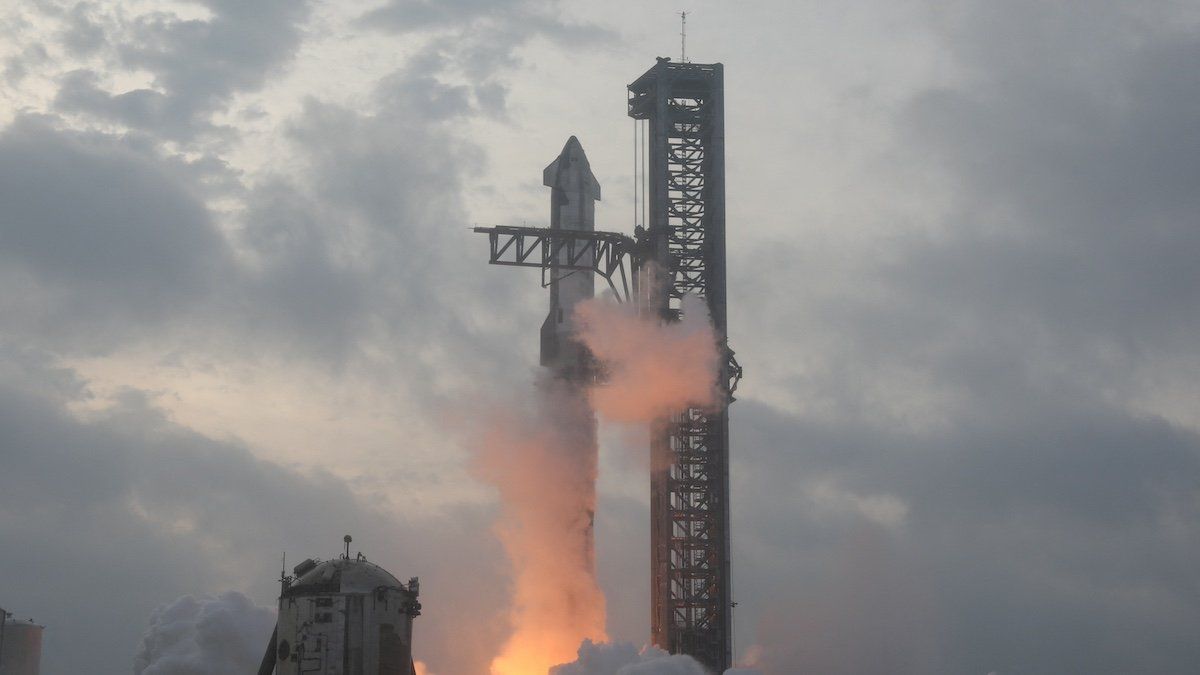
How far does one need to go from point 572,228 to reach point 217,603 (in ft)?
86.0

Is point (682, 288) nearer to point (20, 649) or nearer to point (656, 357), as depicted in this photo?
point (656, 357)

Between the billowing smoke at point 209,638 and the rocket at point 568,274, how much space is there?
64.2ft

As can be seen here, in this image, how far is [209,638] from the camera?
8062 cm

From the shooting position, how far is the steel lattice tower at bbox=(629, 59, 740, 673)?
86.6 meters

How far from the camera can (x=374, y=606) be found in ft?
235

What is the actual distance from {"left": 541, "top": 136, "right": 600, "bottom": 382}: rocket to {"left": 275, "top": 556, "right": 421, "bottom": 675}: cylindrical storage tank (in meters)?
19.2

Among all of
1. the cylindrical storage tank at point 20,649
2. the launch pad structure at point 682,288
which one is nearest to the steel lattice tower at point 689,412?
the launch pad structure at point 682,288

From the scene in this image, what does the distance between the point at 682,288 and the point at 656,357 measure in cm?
474

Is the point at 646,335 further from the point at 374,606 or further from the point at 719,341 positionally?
the point at 374,606

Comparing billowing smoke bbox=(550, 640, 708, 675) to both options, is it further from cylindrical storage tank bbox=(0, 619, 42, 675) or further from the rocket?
cylindrical storage tank bbox=(0, 619, 42, 675)

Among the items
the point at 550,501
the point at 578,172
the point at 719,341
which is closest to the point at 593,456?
the point at 550,501

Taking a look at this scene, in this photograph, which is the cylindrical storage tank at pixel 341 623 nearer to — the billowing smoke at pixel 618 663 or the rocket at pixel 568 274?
the billowing smoke at pixel 618 663

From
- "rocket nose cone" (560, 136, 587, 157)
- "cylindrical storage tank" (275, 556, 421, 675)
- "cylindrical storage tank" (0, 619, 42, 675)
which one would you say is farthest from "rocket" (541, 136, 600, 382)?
"cylindrical storage tank" (0, 619, 42, 675)

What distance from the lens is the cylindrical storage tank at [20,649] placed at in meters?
89.8
